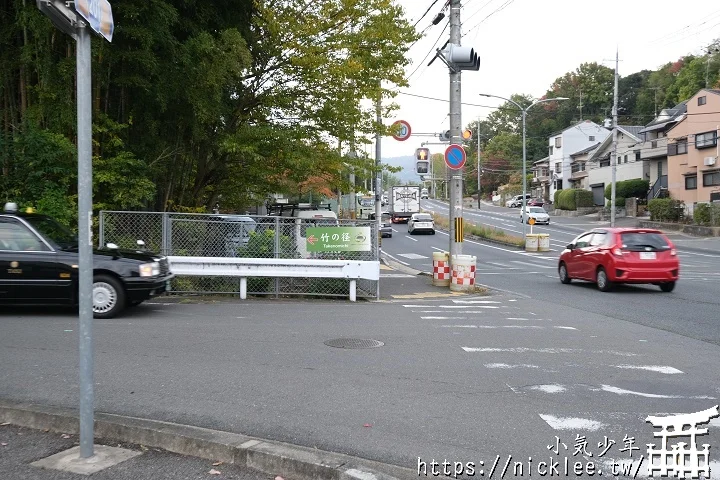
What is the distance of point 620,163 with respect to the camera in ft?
228

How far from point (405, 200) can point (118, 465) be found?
62751mm

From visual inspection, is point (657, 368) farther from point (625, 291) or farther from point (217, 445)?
point (625, 291)

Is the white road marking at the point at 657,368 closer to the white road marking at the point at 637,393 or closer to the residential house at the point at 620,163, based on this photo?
the white road marking at the point at 637,393

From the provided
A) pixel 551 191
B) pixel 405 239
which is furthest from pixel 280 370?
pixel 551 191

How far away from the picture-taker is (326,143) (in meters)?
16.6

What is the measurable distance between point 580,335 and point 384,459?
6.20 meters

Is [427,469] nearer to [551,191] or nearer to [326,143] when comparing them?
[326,143]

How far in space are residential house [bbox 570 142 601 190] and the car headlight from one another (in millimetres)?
73472

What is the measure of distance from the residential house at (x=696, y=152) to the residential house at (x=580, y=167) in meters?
22.7

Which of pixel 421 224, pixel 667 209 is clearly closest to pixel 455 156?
pixel 421 224

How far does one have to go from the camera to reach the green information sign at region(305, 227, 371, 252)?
1434cm

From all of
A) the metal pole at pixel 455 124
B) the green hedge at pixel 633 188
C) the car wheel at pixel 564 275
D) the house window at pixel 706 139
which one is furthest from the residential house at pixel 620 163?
the metal pole at pixel 455 124

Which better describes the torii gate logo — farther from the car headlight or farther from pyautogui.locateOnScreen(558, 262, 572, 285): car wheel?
pyautogui.locateOnScreen(558, 262, 572, 285): car wheel

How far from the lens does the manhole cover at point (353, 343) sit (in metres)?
8.75
